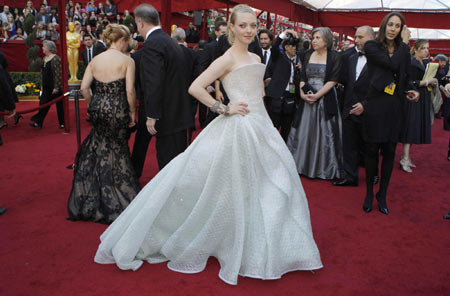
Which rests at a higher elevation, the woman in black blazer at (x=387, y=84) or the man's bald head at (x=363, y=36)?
the man's bald head at (x=363, y=36)

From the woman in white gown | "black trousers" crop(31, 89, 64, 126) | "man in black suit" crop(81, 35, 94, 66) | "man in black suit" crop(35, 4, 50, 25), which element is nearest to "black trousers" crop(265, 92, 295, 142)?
the woman in white gown

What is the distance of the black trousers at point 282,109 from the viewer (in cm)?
565

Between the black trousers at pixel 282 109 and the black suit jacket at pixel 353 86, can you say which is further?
the black trousers at pixel 282 109

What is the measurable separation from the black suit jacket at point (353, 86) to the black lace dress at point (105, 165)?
2.58 m

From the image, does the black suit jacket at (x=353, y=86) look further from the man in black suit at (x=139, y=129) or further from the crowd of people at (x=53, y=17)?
the crowd of people at (x=53, y=17)

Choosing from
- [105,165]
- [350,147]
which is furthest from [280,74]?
[105,165]

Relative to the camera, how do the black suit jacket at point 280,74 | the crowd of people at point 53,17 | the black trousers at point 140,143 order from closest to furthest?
the black trousers at point 140,143, the black suit jacket at point 280,74, the crowd of people at point 53,17

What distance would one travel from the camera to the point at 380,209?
13.5 ft

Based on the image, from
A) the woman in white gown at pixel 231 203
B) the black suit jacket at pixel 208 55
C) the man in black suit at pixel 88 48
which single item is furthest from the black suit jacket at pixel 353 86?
the man in black suit at pixel 88 48

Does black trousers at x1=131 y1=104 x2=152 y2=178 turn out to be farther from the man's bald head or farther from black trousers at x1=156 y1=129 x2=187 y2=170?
the man's bald head

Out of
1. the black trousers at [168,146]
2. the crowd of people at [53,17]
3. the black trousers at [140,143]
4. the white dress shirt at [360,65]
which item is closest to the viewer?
the black trousers at [168,146]

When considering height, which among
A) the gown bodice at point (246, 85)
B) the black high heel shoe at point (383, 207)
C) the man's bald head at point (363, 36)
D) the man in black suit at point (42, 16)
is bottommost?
the black high heel shoe at point (383, 207)

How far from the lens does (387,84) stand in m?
3.83

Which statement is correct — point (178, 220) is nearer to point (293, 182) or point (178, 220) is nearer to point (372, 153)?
point (293, 182)
